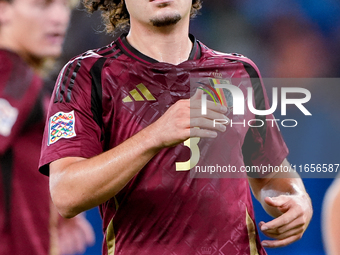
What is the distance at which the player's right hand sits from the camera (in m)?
0.88

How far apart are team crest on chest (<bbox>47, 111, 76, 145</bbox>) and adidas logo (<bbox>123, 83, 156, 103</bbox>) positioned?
0.52 ft

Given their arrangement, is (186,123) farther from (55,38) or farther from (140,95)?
(55,38)

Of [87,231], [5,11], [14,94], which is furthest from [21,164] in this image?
[5,11]

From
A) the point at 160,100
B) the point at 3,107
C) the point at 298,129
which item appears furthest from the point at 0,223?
the point at 298,129

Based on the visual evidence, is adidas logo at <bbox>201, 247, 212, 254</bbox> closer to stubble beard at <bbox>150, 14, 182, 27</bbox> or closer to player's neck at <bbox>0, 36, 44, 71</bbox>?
stubble beard at <bbox>150, 14, 182, 27</bbox>

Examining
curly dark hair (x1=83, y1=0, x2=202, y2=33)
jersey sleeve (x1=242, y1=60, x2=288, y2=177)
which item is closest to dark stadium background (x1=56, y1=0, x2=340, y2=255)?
curly dark hair (x1=83, y1=0, x2=202, y2=33)

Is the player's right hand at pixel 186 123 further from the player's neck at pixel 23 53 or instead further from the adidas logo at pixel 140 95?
the player's neck at pixel 23 53

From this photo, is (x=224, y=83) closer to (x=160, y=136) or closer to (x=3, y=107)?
(x=160, y=136)

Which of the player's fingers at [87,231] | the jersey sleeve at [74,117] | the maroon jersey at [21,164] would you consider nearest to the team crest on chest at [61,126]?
the jersey sleeve at [74,117]

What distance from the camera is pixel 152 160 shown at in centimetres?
111

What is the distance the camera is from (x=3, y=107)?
5.84 feet

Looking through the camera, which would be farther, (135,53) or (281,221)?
(135,53)

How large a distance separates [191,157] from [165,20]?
0.38 m

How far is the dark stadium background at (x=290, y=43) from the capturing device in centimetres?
191
